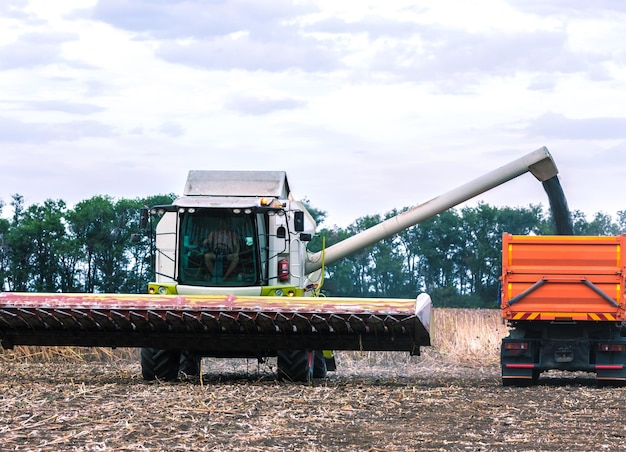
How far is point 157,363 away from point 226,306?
1.58m

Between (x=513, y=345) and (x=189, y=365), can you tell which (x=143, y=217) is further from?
(x=513, y=345)

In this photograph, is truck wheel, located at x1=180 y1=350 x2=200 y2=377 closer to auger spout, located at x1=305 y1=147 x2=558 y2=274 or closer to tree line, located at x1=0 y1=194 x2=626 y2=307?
auger spout, located at x1=305 y1=147 x2=558 y2=274

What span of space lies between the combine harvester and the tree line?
29990 mm

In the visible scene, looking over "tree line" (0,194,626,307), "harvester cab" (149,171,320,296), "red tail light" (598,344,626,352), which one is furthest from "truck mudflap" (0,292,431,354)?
"tree line" (0,194,626,307)

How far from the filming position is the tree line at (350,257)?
161 feet

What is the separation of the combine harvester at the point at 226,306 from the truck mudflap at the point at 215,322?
1 cm

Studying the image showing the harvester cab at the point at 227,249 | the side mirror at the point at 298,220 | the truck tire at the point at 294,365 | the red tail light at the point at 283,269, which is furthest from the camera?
the red tail light at the point at 283,269

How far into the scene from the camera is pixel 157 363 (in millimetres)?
13422

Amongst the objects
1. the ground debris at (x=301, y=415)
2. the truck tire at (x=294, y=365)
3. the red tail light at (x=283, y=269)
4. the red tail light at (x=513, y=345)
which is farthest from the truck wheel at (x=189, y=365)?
the red tail light at (x=513, y=345)

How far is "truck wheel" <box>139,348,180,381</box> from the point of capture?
13.4 m

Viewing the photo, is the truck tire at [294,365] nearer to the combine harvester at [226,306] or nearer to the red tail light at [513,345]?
the combine harvester at [226,306]

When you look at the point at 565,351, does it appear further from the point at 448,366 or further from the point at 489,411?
the point at 448,366

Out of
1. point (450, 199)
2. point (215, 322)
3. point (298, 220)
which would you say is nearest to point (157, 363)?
point (215, 322)

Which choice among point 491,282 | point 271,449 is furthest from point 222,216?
point 491,282
